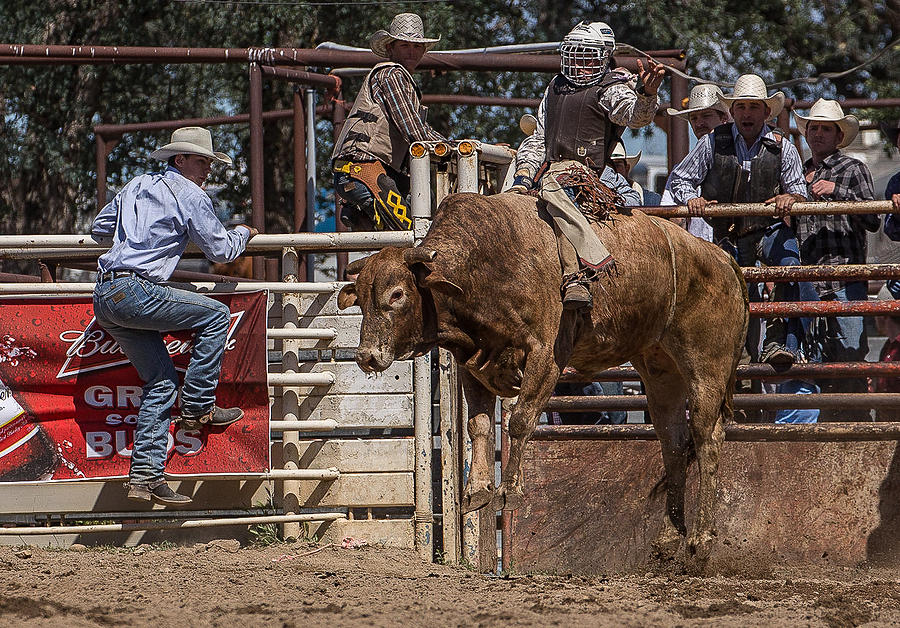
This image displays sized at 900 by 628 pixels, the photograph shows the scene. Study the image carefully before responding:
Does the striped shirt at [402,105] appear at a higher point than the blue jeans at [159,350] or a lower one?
higher

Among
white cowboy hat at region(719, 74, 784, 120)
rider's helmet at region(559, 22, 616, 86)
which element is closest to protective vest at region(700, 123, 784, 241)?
white cowboy hat at region(719, 74, 784, 120)

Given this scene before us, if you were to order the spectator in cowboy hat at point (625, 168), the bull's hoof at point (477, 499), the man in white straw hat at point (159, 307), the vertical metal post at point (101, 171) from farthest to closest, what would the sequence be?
the vertical metal post at point (101, 171) < the spectator in cowboy hat at point (625, 168) < the man in white straw hat at point (159, 307) < the bull's hoof at point (477, 499)

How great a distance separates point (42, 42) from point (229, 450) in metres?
10.5

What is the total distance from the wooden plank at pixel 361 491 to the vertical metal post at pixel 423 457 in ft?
0.23

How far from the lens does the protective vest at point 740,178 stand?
7547mm

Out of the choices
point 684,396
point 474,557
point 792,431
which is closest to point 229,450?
point 474,557

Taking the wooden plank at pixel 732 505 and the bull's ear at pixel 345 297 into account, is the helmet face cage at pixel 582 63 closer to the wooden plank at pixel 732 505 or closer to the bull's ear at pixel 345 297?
the bull's ear at pixel 345 297

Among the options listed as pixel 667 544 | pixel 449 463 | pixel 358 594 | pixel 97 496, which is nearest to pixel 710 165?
pixel 667 544

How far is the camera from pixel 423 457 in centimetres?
667

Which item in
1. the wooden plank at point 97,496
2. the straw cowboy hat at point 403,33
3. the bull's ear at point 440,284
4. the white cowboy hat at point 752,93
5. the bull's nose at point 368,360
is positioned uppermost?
the straw cowboy hat at point 403,33

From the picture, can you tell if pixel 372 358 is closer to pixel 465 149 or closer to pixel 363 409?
pixel 363 409

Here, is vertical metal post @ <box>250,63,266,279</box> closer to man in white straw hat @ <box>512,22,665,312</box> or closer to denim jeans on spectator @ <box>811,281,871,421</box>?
man in white straw hat @ <box>512,22,665,312</box>

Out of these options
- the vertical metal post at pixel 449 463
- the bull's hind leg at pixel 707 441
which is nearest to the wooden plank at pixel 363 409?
the vertical metal post at pixel 449 463

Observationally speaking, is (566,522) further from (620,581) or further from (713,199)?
(713,199)
